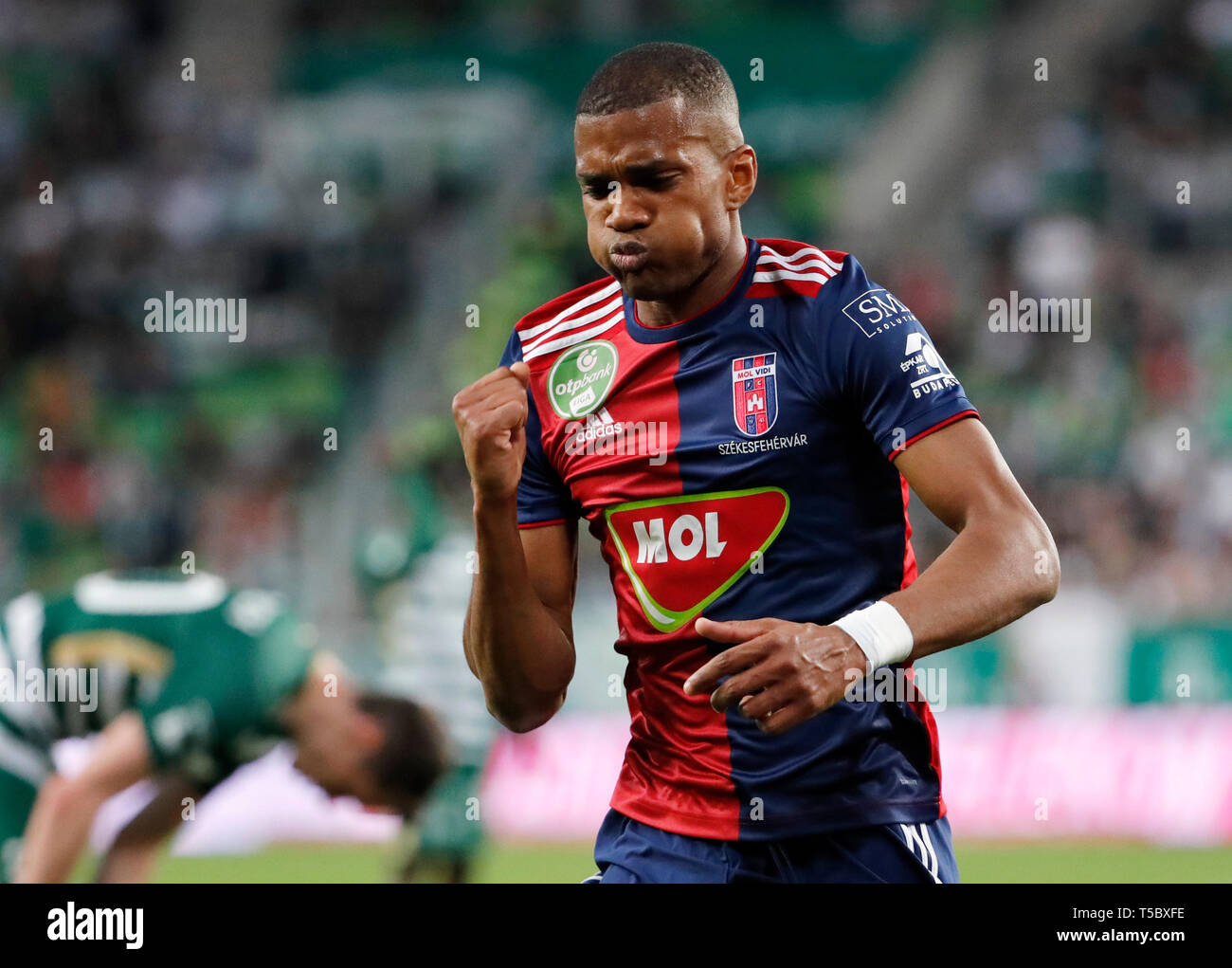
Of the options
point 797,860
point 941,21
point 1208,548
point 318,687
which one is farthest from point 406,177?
point 797,860

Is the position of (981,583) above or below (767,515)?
below

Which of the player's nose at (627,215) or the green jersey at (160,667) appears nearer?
the player's nose at (627,215)

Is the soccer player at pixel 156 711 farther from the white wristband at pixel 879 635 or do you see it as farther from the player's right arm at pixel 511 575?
the white wristband at pixel 879 635

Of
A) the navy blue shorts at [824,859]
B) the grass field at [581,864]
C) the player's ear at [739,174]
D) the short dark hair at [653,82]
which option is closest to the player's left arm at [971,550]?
the navy blue shorts at [824,859]

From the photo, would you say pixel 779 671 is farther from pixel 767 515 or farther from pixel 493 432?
pixel 493 432

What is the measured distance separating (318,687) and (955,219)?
30.2ft

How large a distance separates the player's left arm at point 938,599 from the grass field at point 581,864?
208 inches

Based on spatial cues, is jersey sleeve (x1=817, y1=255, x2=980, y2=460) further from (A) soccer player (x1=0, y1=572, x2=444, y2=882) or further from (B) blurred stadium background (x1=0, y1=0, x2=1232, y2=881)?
(B) blurred stadium background (x1=0, y1=0, x2=1232, y2=881)

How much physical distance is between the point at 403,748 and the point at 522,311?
6987 millimetres

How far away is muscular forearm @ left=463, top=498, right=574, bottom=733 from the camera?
110 inches

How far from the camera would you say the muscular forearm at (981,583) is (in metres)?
2.39

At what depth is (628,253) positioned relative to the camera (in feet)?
9.02

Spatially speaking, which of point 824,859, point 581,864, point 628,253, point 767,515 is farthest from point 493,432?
point 581,864

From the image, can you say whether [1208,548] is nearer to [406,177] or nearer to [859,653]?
[406,177]
